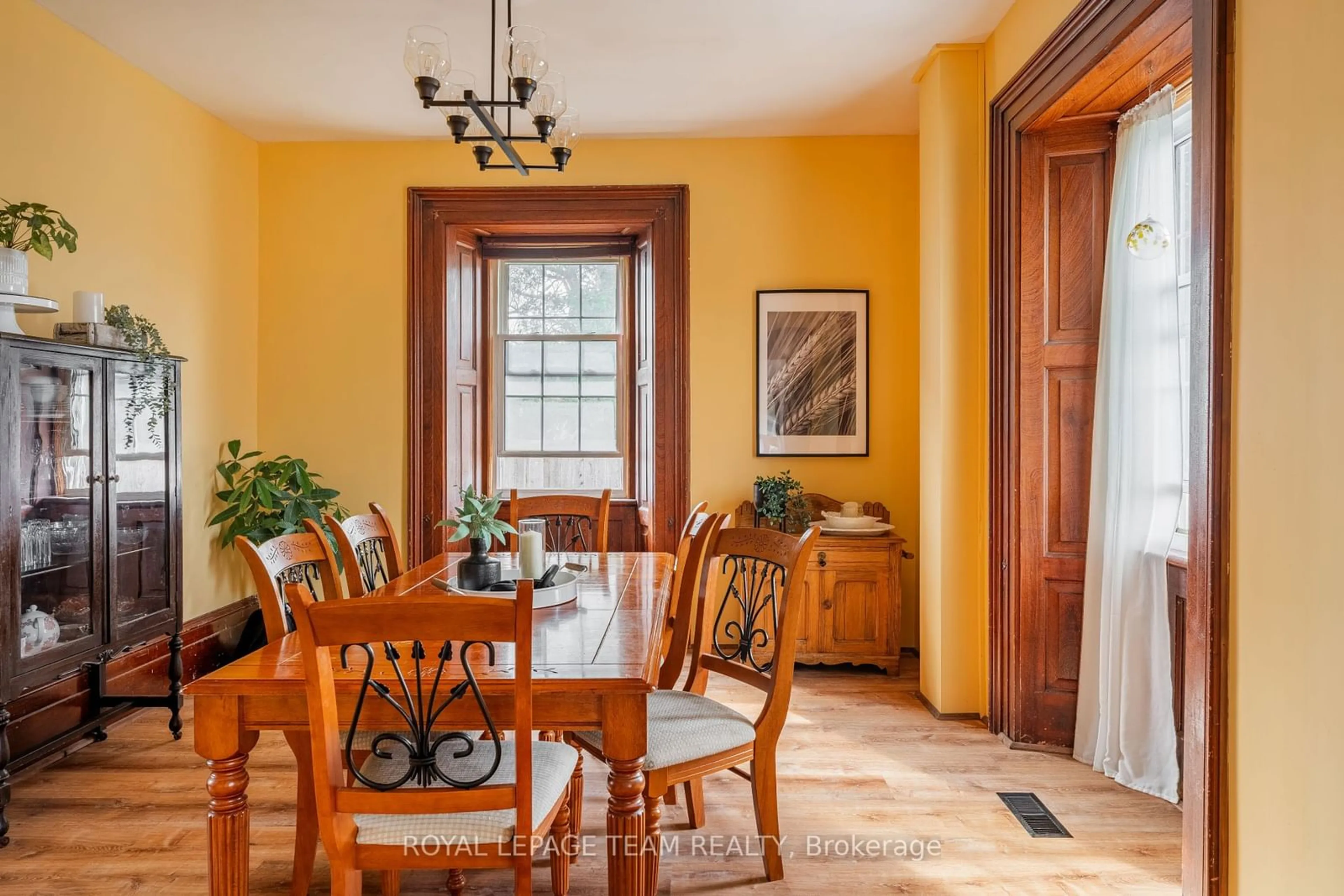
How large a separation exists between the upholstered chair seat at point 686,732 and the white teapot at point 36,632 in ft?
6.47

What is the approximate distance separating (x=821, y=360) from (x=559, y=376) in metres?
1.64

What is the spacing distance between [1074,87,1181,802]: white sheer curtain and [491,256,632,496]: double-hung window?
2832 mm

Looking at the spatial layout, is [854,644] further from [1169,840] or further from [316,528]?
[316,528]

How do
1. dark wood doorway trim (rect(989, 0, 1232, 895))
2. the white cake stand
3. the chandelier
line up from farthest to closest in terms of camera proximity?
1. the white cake stand
2. the chandelier
3. dark wood doorway trim (rect(989, 0, 1232, 895))

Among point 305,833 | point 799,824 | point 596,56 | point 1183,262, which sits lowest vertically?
point 799,824

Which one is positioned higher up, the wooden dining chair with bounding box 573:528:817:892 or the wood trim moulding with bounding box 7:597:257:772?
the wooden dining chair with bounding box 573:528:817:892

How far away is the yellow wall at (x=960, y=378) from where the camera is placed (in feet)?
11.6

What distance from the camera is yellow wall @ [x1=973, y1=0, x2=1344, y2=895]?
5.15 feet

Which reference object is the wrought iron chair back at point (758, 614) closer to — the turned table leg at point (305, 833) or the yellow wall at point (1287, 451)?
the yellow wall at point (1287, 451)

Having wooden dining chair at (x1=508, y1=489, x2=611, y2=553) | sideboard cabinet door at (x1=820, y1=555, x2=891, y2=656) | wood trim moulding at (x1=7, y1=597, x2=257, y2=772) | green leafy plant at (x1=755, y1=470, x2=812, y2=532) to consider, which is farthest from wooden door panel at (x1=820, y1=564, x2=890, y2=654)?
wood trim moulding at (x1=7, y1=597, x2=257, y2=772)

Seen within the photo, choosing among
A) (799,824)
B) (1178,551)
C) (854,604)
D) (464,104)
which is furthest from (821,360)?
(464,104)

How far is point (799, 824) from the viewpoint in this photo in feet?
8.54

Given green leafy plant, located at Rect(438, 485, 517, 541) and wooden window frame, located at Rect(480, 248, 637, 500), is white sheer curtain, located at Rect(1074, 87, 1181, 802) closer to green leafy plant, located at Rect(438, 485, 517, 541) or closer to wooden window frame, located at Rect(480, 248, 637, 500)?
green leafy plant, located at Rect(438, 485, 517, 541)

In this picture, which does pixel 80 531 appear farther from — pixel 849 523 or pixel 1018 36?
pixel 1018 36
